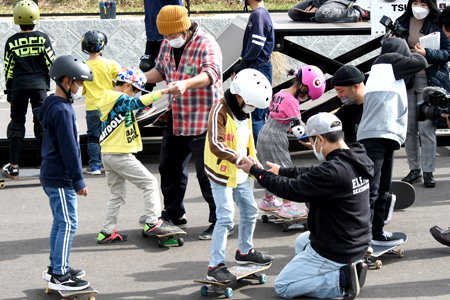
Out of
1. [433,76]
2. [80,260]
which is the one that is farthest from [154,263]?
[433,76]

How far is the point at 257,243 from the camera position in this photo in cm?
523

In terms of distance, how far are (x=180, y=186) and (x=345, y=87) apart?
5.86 feet

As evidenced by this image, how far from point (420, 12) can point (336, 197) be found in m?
3.53

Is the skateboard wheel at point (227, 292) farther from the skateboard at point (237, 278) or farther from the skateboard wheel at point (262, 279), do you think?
the skateboard wheel at point (262, 279)

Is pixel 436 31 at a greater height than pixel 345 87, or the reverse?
pixel 436 31

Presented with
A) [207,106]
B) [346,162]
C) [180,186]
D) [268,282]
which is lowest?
[268,282]

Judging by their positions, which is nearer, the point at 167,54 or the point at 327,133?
the point at 327,133

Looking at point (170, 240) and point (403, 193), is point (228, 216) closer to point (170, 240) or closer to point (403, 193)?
point (170, 240)

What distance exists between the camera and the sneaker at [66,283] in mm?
4082

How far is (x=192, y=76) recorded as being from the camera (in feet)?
17.0

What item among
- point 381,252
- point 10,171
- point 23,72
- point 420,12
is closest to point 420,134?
point 420,12

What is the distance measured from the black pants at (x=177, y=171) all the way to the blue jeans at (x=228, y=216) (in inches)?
29.5

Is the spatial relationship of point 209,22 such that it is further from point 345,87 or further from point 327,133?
point 327,133

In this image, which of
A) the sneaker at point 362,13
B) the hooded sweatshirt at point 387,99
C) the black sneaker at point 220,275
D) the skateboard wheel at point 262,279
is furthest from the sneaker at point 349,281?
the sneaker at point 362,13
